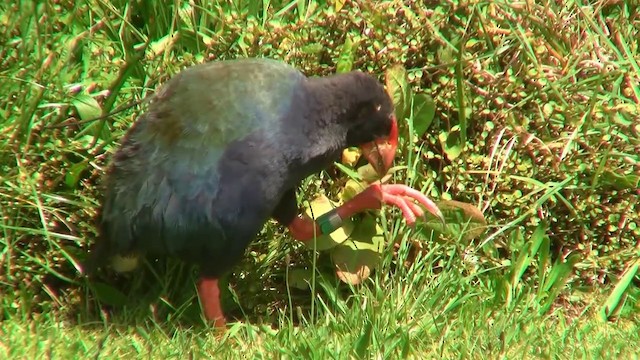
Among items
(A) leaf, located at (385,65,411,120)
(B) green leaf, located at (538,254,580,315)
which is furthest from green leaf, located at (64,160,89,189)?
(B) green leaf, located at (538,254,580,315)

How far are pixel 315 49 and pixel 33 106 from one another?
965mm

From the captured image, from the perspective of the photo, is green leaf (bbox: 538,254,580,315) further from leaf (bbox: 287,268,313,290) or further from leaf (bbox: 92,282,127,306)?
leaf (bbox: 92,282,127,306)

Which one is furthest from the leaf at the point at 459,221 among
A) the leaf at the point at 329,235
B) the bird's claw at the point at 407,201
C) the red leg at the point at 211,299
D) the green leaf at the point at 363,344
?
the red leg at the point at 211,299

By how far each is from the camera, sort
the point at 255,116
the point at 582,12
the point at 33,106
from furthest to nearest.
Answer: the point at 582,12 < the point at 33,106 < the point at 255,116

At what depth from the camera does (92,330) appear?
119 inches

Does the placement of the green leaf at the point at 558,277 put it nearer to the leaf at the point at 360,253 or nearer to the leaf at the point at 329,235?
the leaf at the point at 360,253

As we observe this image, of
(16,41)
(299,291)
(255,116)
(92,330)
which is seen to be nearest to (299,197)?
(299,291)

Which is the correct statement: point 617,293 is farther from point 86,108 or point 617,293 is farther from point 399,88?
point 86,108

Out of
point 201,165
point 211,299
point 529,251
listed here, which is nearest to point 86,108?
point 201,165

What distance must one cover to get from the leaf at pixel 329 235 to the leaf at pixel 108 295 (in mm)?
648

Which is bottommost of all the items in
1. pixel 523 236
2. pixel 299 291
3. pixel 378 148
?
pixel 299 291

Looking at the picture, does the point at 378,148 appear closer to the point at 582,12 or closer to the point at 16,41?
the point at 582,12

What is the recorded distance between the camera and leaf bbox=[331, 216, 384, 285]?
3152 millimetres

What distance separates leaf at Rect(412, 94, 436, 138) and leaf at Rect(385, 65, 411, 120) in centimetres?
5
